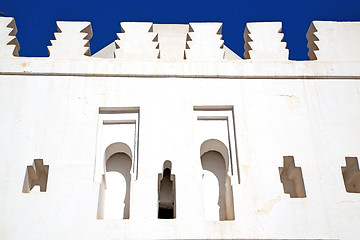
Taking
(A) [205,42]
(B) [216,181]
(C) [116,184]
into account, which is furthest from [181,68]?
(C) [116,184]

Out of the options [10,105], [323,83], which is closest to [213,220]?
[323,83]

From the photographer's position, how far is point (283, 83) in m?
6.90

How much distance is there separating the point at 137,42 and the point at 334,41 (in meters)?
3.00

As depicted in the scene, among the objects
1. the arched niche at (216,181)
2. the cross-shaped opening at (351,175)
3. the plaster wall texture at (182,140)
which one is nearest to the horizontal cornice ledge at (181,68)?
the plaster wall texture at (182,140)

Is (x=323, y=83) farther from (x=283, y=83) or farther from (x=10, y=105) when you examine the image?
(x=10, y=105)

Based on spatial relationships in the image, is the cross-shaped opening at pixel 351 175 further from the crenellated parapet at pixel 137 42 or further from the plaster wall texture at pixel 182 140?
the crenellated parapet at pixel 137 42

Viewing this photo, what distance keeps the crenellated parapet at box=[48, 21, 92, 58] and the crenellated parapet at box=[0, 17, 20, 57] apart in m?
0.54

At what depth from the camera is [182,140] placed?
20.9 ft

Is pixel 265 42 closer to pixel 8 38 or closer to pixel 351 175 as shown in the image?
pixel 351 175

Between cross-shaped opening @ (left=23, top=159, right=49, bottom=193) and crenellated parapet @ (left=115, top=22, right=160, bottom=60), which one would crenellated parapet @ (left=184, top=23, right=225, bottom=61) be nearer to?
crenellated parapet @ (left=115, top=22, right=160, bottom=60)

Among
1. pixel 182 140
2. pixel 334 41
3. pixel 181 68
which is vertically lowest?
pixel 182 140

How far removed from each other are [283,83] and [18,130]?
368 cm

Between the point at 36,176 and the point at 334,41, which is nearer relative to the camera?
the point at 36,176

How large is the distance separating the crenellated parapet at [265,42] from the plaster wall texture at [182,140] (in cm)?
31
